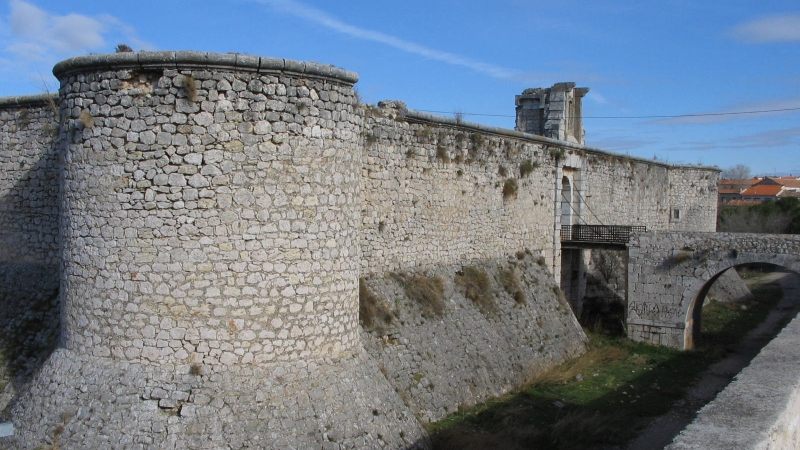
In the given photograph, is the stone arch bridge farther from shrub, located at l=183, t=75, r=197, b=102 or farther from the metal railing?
shrub, located at l=183, t=75, r=197, b=102

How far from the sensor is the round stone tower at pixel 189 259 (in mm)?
7465

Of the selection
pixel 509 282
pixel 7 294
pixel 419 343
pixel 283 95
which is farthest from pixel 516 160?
pixel 7 294

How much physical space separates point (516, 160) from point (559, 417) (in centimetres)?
686

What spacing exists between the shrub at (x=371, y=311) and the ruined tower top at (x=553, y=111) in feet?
39.1

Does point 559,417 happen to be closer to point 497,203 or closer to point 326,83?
point 497,203

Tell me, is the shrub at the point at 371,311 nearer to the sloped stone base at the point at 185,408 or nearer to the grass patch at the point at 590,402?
the grass patch at the point at 590,402

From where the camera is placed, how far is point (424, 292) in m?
12.4

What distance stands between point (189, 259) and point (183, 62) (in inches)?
87.9

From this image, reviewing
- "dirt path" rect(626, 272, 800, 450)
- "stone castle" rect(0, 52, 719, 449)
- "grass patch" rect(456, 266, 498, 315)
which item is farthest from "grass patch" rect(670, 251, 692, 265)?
"stone castle" rect(0, 52, 719, 449)

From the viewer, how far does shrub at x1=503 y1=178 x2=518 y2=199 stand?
1589cm

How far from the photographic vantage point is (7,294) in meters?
10.9

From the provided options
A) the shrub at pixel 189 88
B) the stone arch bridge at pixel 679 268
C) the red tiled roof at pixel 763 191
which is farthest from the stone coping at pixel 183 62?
the red tiled roof at pixel 763 191

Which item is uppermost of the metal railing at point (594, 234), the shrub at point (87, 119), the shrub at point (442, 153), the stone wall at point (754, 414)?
the shrub at point (442, 153)

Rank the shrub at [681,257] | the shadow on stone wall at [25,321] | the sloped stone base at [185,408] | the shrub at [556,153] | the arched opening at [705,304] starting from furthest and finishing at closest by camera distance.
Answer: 1. the arched opening at [705,304]
2. the shrub at [556,153]
3. the shrub at [681,257]
4. the shadow on stone wall at [25,321]
5. the sloped stone base at [185,408]
